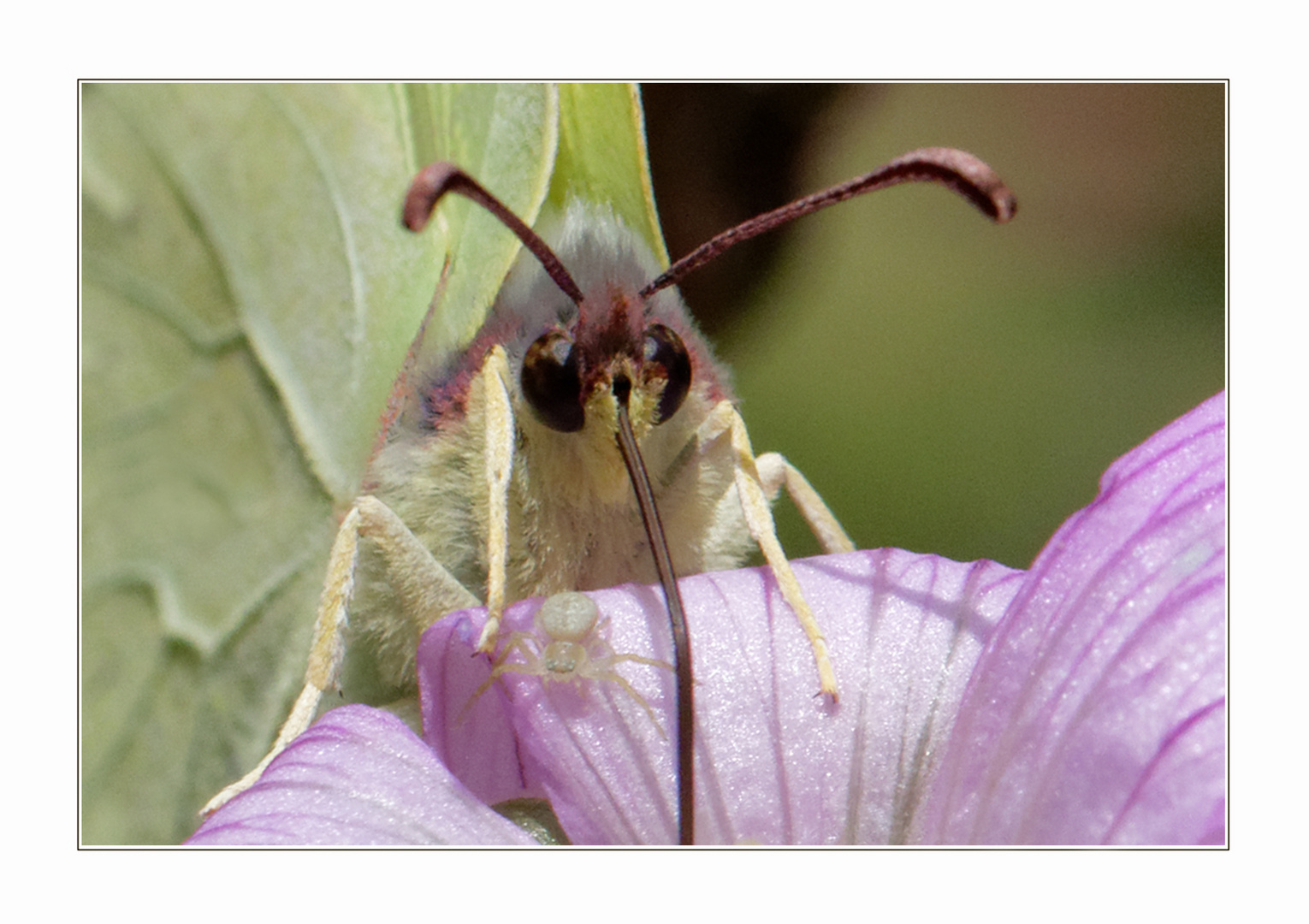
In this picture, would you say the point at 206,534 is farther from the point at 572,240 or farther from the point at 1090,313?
the point at 1090,313

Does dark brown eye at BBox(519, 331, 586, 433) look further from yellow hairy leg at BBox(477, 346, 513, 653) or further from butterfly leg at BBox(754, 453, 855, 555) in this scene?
butterfly leg at BBox(754, 453, 855, 555)

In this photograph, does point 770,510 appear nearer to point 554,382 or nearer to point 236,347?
point 554,382

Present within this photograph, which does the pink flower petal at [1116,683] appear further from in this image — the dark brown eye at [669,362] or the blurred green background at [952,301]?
the blurred green background at [952,301]

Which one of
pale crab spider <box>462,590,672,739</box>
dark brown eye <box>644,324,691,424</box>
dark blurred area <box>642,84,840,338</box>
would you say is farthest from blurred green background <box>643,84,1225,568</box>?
pale crab spider <box>462,590,672,739</box>

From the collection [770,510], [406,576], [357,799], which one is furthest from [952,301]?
[357,799]

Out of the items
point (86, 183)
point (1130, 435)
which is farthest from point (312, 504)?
point (1130, 435)
